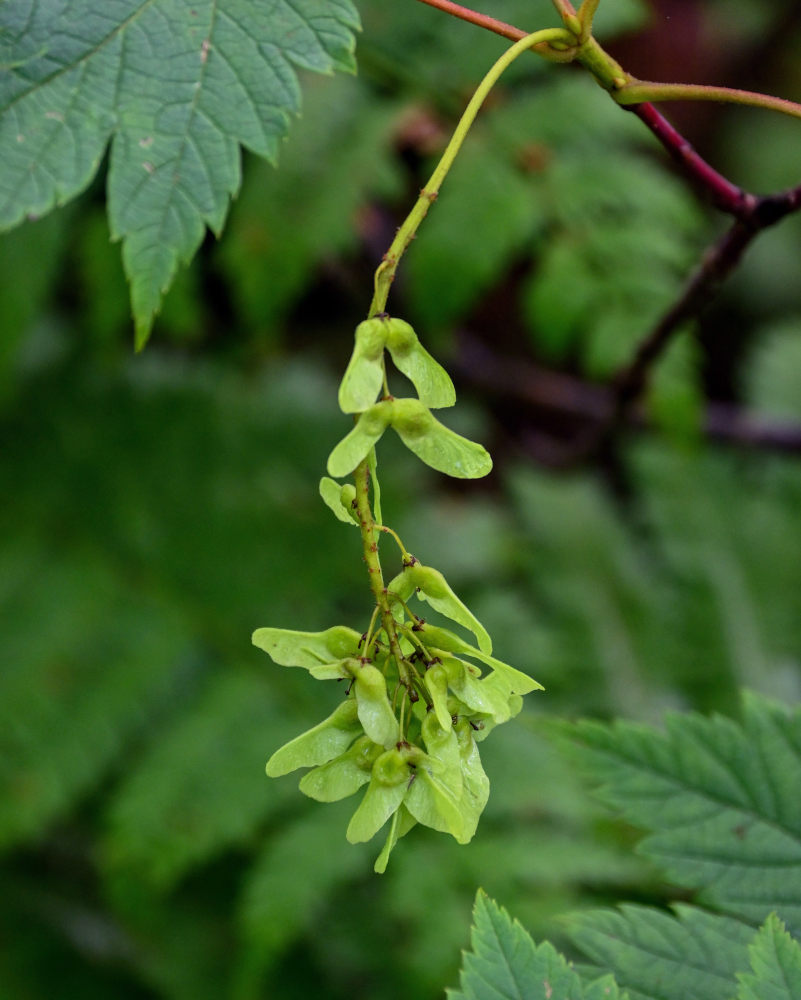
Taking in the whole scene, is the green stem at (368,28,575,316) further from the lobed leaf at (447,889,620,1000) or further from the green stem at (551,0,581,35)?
the lobed leaf at (447,889,620,1000)

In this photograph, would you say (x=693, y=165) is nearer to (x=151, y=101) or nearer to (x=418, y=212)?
(x=418, y=212)

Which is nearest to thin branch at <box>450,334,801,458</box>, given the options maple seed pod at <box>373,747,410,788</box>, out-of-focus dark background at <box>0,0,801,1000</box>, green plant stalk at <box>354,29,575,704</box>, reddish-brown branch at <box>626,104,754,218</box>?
out-of-focus dark background at <box>0,0,801,1000</box>

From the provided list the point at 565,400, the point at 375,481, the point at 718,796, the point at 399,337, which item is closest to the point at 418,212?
the point at 399,337

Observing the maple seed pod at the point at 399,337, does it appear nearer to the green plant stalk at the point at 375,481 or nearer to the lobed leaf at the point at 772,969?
the green plant stalk at the point at 375,481

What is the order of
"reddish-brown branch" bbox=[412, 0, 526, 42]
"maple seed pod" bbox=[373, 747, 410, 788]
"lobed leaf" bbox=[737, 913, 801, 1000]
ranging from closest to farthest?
"maple seed pod" bbox=[373, 747, 410, 788] < "lobed leaf" bbox=[737, 913, 801, 1000] < "reddish-brown branch" bbox=[412, 0, 526, 42]

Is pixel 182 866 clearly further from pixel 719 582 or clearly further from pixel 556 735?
pixel 719 582

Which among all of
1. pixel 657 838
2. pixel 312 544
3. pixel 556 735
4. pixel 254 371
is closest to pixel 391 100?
pixel 254 371
